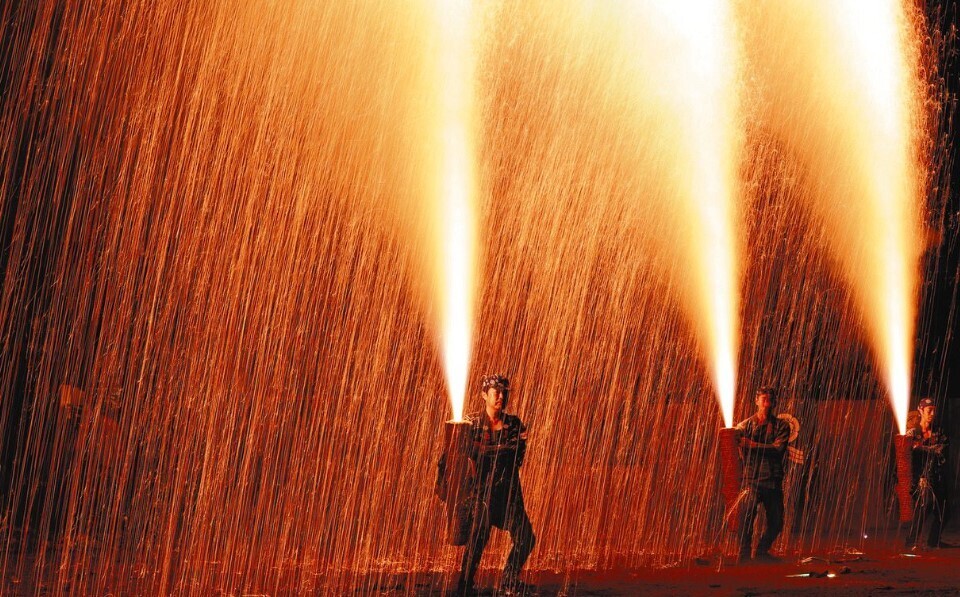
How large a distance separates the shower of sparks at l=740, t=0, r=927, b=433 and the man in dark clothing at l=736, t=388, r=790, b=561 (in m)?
3.72

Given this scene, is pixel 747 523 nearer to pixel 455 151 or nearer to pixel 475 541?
pixel 475 541

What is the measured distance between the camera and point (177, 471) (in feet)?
42.0

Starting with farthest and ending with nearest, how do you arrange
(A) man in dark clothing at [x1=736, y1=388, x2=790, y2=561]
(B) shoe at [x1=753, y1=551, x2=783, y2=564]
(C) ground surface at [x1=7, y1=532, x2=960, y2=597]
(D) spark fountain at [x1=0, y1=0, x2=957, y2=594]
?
(D) spark fountain at [x1=0, y1=0, x2=957, y2=594] < (A) man in dark clothing at [x1=736, y1=388, x2=790, y2=561] < (B) shoe at [x1=753, y1=551, x2=783, y2=564] < (C) ground surface at [x1=7, y1=532, x2=960, y2=597]

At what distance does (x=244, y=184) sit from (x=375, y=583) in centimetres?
822

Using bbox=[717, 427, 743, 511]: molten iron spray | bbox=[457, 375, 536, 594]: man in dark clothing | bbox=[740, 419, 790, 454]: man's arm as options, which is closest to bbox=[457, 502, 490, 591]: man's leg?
bbox=[457, 375, 536, 594]: man in dark clothing

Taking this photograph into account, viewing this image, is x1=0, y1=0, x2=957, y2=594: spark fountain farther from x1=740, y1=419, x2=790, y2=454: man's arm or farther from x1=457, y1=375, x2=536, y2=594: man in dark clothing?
x1=457, y1=375, x2=536, y2=594: man in dark clothing

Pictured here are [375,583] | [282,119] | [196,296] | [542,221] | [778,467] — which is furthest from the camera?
[542,221]

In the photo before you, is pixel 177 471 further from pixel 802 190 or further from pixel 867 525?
pixel 802 190

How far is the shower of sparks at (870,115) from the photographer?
48.1ft

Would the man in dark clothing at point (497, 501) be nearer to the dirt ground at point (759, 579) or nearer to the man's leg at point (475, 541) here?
the man's leg at point (475, 541)

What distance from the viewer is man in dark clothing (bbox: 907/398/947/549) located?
1106 cm

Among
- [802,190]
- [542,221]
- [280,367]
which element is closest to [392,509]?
[280,367]

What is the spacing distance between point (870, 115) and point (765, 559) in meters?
7.13

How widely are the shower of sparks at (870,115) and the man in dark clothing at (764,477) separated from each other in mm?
3719
